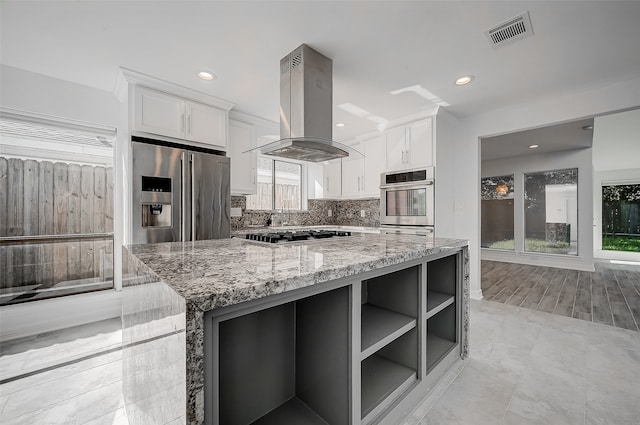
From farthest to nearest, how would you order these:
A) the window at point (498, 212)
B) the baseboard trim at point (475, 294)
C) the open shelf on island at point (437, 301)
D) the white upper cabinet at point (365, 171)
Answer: the window at point (498, 212)
the white upper cabinet at point (365, 171)
the baseboard trim at point (475, 294)
the open shelf on island at point (437, 301)

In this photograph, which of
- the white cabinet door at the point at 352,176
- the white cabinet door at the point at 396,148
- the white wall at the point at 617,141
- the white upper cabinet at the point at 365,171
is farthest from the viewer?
the white cabinet door at the point at 352,176

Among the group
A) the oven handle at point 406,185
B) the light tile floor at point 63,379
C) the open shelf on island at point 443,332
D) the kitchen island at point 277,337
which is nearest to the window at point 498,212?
the oven handle at point 406,185

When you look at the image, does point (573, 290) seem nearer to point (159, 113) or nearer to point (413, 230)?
point (413, 230)

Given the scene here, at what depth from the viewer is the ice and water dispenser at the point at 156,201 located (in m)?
2.60

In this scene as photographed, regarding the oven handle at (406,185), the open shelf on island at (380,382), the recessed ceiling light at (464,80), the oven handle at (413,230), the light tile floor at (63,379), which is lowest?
the light tile floor at (63,379)

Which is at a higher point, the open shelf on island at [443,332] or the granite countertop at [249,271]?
the granite countertop at [249,271]

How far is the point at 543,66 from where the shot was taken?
96.4 inches

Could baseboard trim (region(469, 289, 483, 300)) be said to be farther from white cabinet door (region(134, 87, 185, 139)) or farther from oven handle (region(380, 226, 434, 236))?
white cabinet door (region(134, 87, 185, 139))

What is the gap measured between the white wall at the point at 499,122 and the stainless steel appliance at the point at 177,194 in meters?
3.17

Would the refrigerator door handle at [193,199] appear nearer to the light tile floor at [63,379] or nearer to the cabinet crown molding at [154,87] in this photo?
the cabinet crown molding at [154,87]

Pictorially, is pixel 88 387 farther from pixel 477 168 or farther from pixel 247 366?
pixel 477 168

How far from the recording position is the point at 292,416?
125 cm

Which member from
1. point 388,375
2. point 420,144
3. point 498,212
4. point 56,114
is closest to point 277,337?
point 388,375

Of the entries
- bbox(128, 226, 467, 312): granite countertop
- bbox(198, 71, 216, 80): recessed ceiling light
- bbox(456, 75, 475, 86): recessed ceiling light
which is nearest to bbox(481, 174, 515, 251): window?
bbox(456, 75, 475, 86): recessed ceiling light
